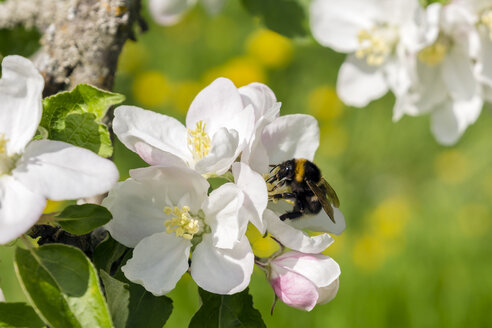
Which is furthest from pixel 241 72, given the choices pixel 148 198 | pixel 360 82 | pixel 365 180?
pixel 148 198

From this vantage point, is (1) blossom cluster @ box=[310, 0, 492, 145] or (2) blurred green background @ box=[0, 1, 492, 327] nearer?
(1) blossom cluster @ box=[310, 0, 492, 145]

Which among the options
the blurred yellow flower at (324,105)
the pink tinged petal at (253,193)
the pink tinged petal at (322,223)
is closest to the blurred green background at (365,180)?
the blurred yellow flower at (324,105)

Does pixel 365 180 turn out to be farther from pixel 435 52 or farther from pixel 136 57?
pixel 435 52

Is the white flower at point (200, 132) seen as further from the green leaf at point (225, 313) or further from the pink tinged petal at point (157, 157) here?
the green leaf at point (225, 313)

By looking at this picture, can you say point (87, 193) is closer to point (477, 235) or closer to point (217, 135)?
point (217, 135)

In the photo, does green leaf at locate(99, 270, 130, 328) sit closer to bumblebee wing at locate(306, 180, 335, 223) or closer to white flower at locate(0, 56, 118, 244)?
white flower at locate(0, 56, 118, 244)

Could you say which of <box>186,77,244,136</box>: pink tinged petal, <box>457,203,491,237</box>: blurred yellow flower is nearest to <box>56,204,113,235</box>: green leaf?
<box>186,77,244,136</box>: pink tinged petal

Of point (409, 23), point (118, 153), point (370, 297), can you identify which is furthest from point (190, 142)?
point (118, 153)
